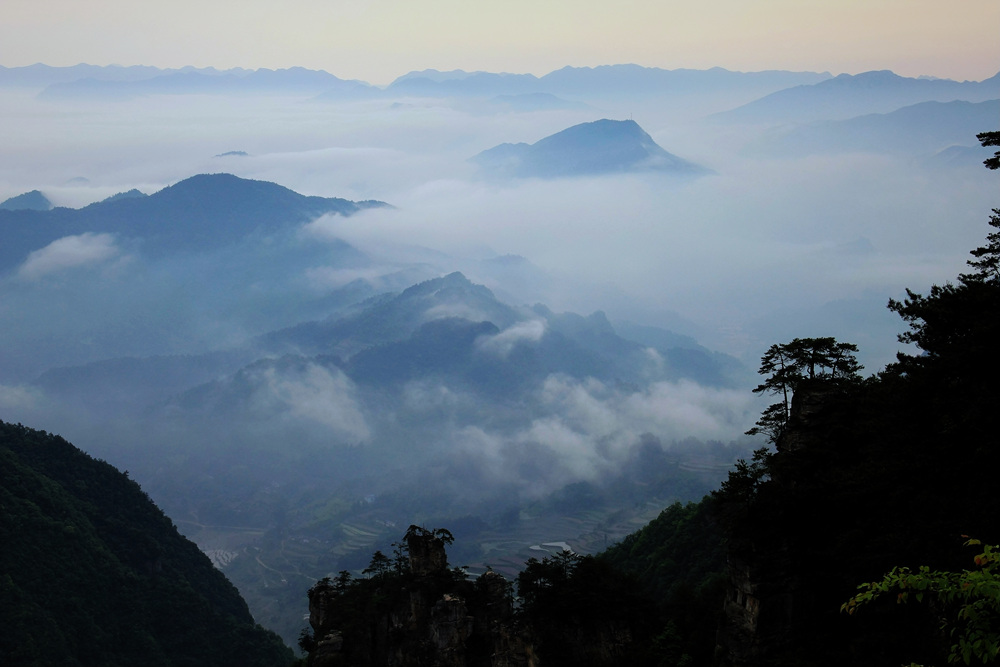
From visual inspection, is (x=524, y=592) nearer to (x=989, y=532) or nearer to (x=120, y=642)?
(x=989, y=532)

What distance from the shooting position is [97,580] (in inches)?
3883

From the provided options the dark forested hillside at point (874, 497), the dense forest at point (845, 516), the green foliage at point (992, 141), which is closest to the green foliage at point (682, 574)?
the dense forest at point (845, 516)

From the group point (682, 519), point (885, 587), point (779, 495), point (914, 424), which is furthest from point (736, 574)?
point (682, 519)

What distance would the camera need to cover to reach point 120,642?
3652 inches

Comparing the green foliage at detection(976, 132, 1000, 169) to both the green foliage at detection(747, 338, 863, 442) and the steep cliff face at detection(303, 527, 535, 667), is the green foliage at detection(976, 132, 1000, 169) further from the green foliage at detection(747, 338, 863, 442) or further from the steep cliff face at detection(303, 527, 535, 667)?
Result: the steep cliff face at detection(303, 527, 535, 667)

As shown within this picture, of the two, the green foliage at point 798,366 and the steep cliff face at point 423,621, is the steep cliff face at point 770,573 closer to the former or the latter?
the green foliage at point 798,366

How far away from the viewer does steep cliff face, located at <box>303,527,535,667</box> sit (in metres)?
50.8

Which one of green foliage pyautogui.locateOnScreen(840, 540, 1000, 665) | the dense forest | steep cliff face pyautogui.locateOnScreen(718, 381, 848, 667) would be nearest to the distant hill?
the dense forest

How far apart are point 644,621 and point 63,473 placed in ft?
321

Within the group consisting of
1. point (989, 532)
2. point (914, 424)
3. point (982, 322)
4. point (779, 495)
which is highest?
point (982, 322)

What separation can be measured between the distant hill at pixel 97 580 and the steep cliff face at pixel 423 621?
142ft

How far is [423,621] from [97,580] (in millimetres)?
62756

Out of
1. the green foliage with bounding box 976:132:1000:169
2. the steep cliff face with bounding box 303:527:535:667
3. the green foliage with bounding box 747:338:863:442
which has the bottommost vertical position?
the steep cliff face with bounding box 303:527:535:667

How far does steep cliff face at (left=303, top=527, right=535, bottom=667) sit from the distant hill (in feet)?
142
